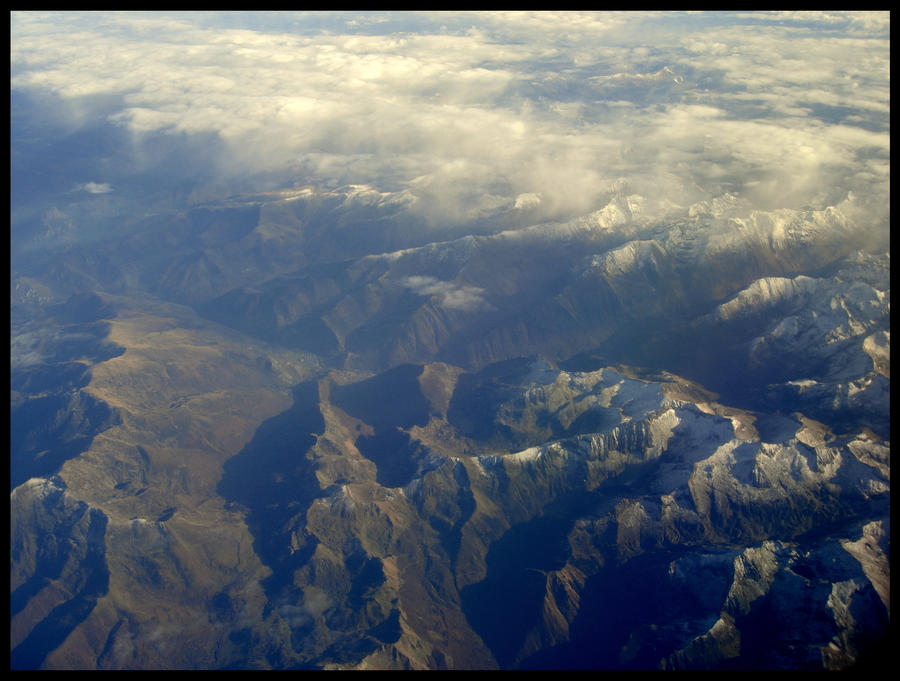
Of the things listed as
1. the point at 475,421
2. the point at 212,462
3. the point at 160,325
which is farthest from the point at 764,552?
the point at 160,325

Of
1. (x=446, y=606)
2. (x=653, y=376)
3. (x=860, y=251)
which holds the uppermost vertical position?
(x=860, y=251)

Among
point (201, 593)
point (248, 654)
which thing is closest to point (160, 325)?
point (201, 593)

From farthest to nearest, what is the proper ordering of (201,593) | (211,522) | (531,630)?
(211,522) → (201,593) → (531,630)

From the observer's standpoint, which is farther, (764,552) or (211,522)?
(211,522)

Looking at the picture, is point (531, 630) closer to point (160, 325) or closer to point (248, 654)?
point (248, 654)

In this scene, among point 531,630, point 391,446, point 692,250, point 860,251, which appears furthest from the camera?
point 692,250

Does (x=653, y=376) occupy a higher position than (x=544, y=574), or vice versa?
(x=653, y=376)
